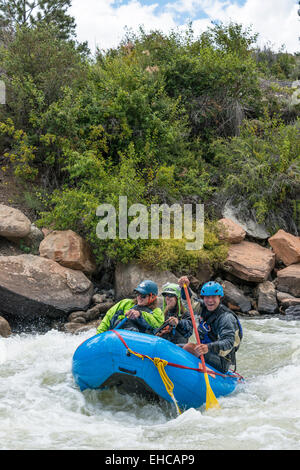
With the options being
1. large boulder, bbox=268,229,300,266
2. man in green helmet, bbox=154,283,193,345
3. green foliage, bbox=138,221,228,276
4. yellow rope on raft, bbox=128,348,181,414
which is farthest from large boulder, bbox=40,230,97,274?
yellow rope on raft, bbox=128,348,181,414

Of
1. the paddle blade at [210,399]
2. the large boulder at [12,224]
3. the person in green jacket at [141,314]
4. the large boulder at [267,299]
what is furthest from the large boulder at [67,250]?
the paddle blade at [210,399]

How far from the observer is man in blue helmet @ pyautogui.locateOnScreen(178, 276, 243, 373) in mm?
4574

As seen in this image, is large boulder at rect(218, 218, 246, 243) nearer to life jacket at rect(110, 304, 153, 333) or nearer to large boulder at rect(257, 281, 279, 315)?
large boulder at rect(257, 281, 279, 315)

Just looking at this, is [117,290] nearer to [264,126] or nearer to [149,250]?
[149,250]

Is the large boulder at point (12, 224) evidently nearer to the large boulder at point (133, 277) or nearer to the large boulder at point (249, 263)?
the large boulder at point (133, 277)

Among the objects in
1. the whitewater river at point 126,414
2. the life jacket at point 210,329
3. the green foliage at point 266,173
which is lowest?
the whitewater river at point 126,414

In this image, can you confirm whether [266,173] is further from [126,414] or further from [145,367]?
[126,414]

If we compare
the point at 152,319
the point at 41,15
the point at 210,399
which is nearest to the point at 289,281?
the point at 152,319

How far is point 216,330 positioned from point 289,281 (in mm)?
4528

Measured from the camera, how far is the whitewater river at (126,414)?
143 inches

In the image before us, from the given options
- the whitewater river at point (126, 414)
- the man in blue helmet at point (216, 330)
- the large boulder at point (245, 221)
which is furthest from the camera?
the large boulder at point (245, 221)

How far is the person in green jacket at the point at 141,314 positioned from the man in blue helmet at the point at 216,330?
1.63ft

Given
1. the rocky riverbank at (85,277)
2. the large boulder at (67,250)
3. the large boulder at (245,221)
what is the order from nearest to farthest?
1. the rocky riverbank at (85,277)
2. the large boulder at (67,250)
3. the large boulder at (245,221)

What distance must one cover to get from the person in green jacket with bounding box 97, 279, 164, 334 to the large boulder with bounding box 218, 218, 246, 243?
15.2 ft
